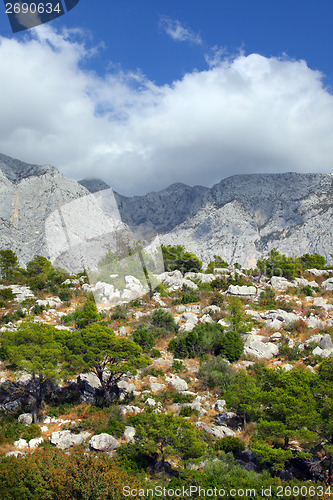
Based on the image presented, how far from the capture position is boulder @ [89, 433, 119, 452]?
12.7 metres

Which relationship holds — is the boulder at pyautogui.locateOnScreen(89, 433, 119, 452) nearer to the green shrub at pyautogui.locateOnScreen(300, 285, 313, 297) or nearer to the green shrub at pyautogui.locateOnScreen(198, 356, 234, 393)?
the green shrub at pyautogui.locateOnScreen(198, 356, 234, 393)

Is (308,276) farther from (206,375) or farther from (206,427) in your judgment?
(206,427)

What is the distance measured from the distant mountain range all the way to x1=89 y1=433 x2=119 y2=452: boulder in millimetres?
46052

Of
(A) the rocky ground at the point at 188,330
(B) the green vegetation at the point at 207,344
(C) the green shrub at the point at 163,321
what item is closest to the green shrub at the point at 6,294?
(A) the rocky ground at the point at 188,330

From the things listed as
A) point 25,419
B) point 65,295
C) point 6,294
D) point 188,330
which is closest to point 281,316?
point 188,330

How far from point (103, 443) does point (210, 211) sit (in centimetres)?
8523

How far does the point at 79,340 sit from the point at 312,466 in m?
11.8

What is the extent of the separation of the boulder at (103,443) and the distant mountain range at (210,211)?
46052mm

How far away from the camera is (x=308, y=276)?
43.1 meters

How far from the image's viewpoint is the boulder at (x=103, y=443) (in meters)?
12.7

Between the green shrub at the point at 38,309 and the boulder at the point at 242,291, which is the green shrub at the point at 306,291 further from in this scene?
the green shrub at the point at 38,309

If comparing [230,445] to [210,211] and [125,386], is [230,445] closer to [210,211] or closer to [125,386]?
[125,386]

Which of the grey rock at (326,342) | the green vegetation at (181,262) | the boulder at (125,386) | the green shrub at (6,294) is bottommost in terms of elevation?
the boulder at (125,386)

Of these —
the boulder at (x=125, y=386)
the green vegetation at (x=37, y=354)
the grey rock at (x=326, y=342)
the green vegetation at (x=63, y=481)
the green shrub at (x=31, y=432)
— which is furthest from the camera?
the grey rock at (x=326, y=342)
